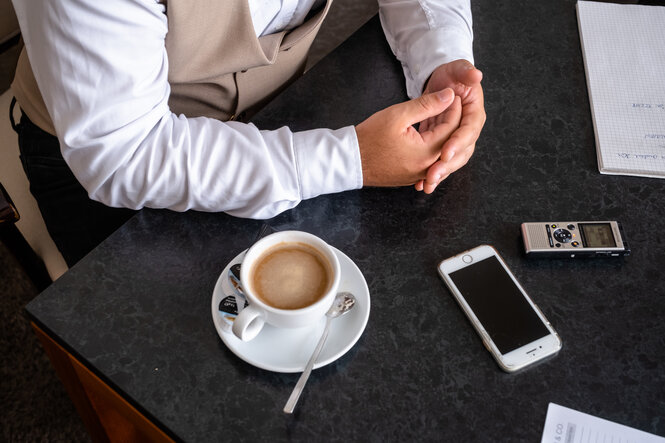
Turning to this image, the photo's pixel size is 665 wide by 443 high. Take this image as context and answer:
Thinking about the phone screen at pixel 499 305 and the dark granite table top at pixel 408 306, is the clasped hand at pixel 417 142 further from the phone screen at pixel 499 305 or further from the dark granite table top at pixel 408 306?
the phone screen at pixel 499 305

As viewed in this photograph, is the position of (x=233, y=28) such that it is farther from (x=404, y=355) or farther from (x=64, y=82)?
(x=404, y=355)

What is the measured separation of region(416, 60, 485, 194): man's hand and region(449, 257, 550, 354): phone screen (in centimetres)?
16

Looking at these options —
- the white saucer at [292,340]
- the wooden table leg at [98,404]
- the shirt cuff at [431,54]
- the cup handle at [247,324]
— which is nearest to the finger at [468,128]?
the shirt cuff at [431,54]

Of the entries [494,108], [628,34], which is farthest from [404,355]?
[628,34]

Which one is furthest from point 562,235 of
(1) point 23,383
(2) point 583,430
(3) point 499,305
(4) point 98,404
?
(1) point 23,383

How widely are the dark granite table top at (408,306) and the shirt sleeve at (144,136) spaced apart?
0.15 ft

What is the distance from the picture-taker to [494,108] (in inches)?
37.2

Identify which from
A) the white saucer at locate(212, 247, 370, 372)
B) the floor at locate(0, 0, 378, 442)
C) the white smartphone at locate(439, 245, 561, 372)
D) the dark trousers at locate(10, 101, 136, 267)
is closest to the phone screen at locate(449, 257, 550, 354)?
the white smartphone at locate(439, 245, 561, 372)

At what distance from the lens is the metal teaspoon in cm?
61

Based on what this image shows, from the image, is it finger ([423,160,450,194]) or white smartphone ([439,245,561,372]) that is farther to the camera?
finger ([423,160,450,194])

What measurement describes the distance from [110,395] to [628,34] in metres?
1.09

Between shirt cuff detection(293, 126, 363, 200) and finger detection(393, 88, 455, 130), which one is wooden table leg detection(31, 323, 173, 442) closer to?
shirt cuff detection(293, 126, 363, 200)

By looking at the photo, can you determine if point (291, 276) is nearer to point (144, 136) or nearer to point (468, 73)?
point (144, 136)

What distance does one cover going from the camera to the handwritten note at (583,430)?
0.62 metres
